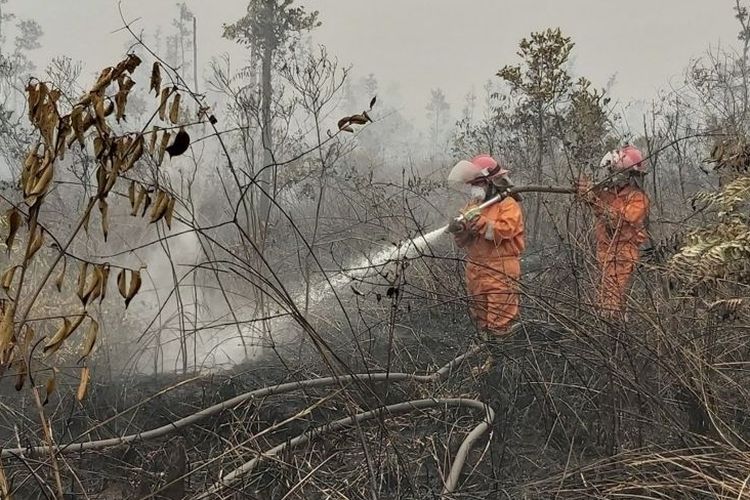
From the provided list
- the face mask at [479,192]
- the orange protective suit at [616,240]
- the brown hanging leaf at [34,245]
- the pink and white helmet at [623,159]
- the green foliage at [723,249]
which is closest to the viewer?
the brown hanging leaf at [34,245]

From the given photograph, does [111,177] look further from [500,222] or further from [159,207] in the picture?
[500,222]

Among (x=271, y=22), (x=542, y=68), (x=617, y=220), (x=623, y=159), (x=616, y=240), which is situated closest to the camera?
(x=616, y=240)

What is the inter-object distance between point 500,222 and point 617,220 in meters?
0.78

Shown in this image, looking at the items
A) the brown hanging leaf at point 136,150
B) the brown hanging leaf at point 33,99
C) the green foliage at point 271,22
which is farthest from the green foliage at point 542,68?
the green foliage at point 271,22

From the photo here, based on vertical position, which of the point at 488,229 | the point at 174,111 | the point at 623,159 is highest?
the point at 623,159

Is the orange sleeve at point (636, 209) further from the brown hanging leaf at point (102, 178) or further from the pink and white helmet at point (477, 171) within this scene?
the brown hanging leaf at point (102, 178)

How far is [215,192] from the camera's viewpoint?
12453 millimetres

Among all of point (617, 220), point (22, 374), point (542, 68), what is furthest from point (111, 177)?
point (542, 68)

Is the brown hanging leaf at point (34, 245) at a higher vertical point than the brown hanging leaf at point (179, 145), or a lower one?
lower

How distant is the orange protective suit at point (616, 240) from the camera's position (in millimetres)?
2840

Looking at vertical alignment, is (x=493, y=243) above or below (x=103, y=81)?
below

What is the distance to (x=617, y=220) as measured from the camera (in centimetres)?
374

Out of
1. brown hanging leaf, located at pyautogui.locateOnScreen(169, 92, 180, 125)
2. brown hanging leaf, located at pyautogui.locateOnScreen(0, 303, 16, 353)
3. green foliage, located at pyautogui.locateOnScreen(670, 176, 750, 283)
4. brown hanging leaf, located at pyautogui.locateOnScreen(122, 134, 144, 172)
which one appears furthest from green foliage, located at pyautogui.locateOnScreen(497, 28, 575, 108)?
brown hanging leaf, located at pyautogui.locateOnScreen(0, 303, 16, 353)

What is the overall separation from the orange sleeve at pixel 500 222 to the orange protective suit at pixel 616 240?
532mm
